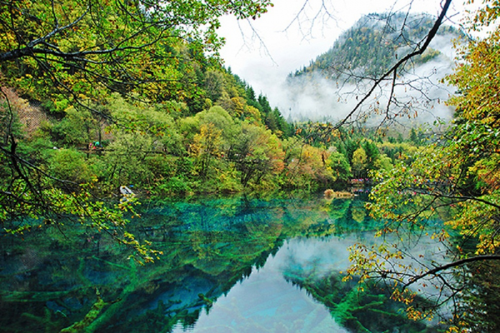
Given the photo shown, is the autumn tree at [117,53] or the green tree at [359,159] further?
the green tree at [359,159]

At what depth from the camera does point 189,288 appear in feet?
26.3

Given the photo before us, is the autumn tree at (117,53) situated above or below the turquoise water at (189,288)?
above

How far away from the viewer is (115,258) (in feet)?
31.8

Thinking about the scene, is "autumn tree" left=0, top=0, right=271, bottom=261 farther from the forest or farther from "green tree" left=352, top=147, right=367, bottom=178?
"green tree" left=352, top=147, right=367, bottom=178

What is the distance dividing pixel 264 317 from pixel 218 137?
26.4 meters

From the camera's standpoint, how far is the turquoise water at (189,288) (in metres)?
6.28

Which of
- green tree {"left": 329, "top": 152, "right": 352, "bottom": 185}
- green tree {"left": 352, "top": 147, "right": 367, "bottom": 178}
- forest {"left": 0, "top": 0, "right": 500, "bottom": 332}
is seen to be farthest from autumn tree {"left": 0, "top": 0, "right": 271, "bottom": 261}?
green tree {"left": 352, "top": 147, "right": 367, "bottom": 178}

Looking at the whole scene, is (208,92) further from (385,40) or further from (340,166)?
(340,166)

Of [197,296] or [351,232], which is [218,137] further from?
[197,296]

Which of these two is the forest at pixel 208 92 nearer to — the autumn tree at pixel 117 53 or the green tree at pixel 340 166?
the autumn tree at pixel 117 53

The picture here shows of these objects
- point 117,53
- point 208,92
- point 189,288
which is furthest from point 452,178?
point 189,288

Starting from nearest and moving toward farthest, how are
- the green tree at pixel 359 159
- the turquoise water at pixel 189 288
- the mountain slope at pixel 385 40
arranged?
the mountain slope at pixel 385 40 → the turquoise water at pixel 189 288 → the green tree at pixel 359 159

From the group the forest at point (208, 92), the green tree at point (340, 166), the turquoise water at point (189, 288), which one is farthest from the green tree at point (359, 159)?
the turquoise water at point (189, 288)

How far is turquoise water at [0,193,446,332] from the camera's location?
628 centimetres
